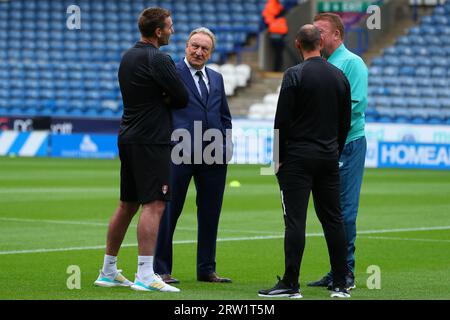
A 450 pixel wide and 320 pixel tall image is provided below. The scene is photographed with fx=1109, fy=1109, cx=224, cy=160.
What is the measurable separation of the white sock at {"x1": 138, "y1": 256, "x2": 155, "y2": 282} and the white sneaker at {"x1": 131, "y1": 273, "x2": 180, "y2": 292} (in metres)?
0.03

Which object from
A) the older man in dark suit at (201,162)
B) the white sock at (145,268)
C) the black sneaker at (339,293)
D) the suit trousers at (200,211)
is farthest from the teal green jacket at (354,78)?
the white sock at (145,268)

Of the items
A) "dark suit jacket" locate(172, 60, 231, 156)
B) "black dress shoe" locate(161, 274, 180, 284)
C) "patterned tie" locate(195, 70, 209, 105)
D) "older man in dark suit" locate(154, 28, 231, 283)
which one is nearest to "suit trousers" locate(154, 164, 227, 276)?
"older man in dark suit" locate(154, 28, 231, 283)

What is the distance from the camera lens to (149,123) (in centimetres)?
912

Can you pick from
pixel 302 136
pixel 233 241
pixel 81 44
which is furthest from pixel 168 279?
pixel 81 44

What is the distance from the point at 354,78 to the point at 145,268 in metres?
2.49

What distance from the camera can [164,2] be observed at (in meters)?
43.2

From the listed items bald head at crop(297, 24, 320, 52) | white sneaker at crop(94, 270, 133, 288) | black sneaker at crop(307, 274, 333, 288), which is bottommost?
black sneaker at crop(307, 274, 333, 288)

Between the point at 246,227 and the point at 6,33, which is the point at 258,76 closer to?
the point at 6,33

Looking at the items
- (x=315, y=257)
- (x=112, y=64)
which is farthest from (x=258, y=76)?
(x=315, y=257)

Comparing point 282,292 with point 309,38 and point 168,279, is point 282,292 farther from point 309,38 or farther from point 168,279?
point 309,38

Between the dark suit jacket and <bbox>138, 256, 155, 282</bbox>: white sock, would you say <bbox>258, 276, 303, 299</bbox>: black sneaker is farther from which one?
the dark suit jacket

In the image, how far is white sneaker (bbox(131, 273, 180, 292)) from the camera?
9.11m

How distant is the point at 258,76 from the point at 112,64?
5536 millimetres

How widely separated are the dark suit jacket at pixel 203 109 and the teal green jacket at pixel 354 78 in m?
1.17
